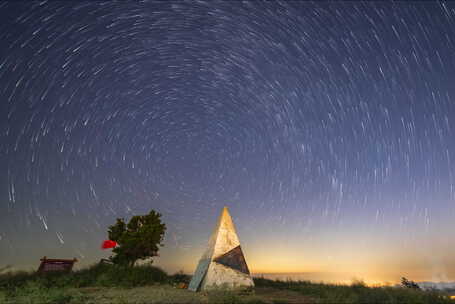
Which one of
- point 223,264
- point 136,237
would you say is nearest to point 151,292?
point 223,264

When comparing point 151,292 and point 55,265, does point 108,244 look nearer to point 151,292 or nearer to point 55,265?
point 55,265

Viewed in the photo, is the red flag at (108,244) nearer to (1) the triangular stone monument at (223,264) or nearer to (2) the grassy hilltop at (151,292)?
(2) the grassy hilltop at (151,292)

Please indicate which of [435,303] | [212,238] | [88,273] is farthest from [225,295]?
[88,273]

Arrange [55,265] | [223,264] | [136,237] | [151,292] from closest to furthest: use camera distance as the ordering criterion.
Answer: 1. [151,292]
2. [223,264]
3. [55,265]
4. [136,237]

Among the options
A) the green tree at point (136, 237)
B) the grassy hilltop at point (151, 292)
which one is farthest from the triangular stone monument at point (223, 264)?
the green tree at point (136, 237)

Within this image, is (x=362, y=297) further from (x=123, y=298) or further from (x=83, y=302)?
(x=83, y=302)

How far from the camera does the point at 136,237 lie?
23750 mm

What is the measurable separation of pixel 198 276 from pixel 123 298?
455 centimetres

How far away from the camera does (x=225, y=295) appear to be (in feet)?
37.3

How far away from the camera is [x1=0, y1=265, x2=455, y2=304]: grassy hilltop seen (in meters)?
10.5

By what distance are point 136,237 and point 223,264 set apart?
39.2 ft

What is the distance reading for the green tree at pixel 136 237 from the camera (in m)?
23.7

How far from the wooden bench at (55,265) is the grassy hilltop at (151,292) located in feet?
1.91

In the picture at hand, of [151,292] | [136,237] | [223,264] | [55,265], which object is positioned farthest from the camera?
[136,237]
